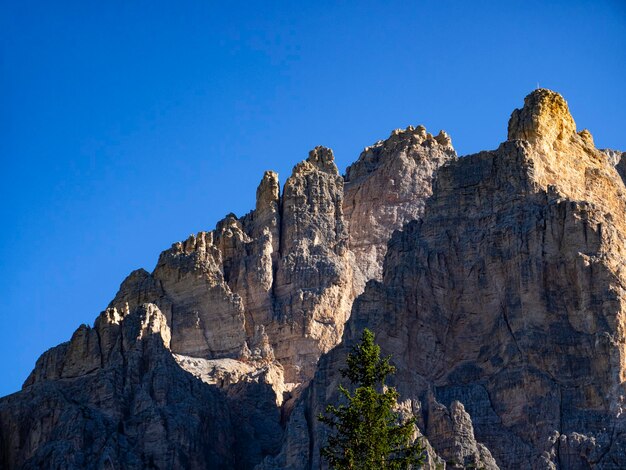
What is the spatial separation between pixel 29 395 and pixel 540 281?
42605 millimetres

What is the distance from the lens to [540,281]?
157500 mm

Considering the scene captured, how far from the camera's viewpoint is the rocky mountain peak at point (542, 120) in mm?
173250

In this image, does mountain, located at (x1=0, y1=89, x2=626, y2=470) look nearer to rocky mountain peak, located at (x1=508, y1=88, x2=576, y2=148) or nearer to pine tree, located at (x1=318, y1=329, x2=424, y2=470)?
rocky mountain peak, located at (x1=508, y1=88, x2=576, y2=148)

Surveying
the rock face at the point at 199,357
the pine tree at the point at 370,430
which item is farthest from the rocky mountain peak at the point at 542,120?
the pine tree at the point at 370,430

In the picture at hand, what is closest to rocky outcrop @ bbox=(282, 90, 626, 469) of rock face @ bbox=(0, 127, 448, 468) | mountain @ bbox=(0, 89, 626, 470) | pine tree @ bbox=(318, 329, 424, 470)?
mountain @ bbox=(0, 89, 626, 470)

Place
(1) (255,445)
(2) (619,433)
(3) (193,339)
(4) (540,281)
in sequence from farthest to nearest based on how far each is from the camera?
(3) (193,339) → (1) (255,445) → (4) (540,281) → (2) (619,433)

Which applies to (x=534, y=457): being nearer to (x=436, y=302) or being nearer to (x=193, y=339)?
(x=436, y=302)

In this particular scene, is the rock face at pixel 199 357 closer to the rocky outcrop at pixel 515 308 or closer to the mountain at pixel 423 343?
the mountain at pixel 423 343

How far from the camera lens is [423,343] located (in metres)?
160

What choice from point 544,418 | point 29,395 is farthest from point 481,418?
point 29,395

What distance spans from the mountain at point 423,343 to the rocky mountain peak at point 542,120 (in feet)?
0.58

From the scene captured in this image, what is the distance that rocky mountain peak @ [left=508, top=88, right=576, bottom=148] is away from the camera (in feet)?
568

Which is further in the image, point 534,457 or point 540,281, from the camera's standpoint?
point 540,281

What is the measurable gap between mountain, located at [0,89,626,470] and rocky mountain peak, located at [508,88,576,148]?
0.58 ft
